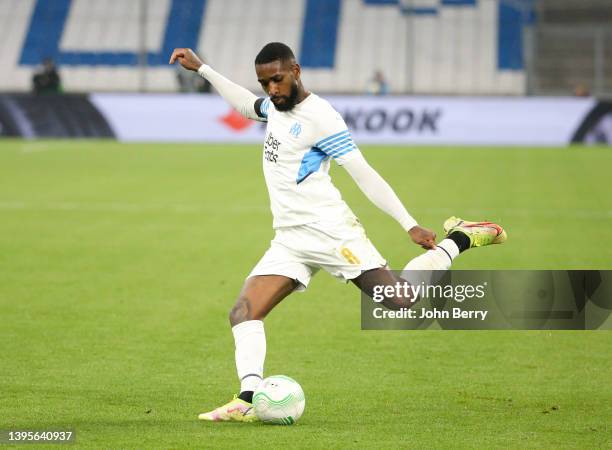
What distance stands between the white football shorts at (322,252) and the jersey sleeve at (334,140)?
421 mm

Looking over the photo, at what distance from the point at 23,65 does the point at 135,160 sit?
63.1 feet

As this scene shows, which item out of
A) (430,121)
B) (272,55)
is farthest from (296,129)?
(430,121)

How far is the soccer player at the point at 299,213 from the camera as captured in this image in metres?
6.62

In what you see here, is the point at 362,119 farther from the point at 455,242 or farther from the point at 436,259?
the point at 436,259

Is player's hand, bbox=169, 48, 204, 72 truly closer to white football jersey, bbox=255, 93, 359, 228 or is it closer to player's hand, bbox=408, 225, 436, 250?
white football jersey, bbox=255, 93, 359, 228

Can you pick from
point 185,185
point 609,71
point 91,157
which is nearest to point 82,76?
point 91,157

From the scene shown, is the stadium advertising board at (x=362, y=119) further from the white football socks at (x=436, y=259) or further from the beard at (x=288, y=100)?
the beard at (x=288, y=100)

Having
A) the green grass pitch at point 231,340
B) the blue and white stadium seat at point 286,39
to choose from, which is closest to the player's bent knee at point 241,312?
the green grass pitch at point 231,340

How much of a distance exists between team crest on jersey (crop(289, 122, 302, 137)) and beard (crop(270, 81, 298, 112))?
0.10 metres

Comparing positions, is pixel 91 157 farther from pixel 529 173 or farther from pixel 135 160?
pixel 529 173

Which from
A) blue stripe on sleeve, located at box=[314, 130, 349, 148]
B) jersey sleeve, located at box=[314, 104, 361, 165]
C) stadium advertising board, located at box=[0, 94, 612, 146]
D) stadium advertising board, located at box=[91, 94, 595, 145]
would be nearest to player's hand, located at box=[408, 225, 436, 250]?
jersey sleeve, located at box=[314, 104, 361, 165]

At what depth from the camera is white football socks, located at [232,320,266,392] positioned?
22.1 feet

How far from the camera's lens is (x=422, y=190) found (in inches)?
847

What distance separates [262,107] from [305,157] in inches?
26.5
